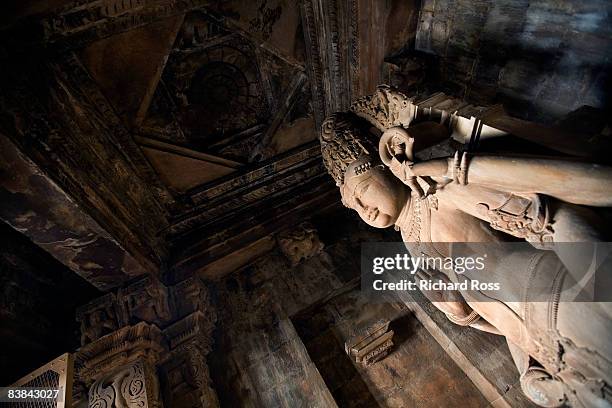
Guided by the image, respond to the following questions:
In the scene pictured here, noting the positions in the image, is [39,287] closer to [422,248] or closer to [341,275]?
[341,275]

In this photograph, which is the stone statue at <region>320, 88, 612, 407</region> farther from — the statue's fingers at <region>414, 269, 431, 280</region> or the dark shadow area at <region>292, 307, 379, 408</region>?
the dark shadow area at <region>292, 307, 379, 408</region>

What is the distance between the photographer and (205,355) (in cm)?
317

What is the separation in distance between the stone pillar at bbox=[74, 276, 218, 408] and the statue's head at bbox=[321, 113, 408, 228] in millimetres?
2163

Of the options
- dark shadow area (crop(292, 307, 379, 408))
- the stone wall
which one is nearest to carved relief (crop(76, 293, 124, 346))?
dark shadow area (crop(292, 307, 379, 408))

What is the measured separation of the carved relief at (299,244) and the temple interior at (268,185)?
0.03 meters

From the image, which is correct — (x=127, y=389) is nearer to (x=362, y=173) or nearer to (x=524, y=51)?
(x=362, y=173)

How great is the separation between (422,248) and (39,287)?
3856 millimetres

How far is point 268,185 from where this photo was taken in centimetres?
394

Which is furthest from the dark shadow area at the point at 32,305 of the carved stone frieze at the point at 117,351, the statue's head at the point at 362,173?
the statue's head at the point at 362,173

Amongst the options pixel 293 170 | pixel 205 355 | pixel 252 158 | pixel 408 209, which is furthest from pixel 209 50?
pixel 205 355

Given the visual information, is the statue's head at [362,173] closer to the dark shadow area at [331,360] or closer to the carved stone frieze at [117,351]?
the dark shadow area at [331,360]

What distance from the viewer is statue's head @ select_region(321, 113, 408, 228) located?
1.97m

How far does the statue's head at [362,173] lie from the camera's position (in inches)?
77.7

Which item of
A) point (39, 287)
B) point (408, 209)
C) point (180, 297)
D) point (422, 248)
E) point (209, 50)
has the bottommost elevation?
point (422, 248)
